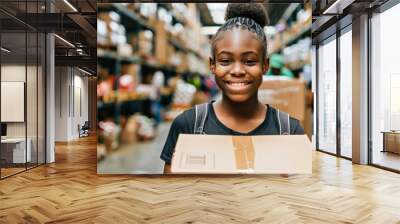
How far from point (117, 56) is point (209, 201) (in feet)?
6.72

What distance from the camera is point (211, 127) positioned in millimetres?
4570

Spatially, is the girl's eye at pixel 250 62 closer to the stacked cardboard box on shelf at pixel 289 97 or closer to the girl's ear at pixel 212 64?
the stacked cardboard box on shelf at pixel 289 97

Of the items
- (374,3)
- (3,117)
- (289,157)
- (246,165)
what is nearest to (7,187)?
(3,117)

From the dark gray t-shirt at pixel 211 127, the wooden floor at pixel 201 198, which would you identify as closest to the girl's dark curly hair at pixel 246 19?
the dark gray t-shirt at pixel 211 127

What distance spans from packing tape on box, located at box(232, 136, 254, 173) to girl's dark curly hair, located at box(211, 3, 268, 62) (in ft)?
3.41

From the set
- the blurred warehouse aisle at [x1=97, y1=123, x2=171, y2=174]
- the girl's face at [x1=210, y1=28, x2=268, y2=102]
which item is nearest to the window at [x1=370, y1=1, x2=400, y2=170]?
the girl's face at [x1=210, y1=28, x2=268, y2=102]

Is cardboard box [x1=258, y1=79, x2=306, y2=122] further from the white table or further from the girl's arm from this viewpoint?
the white table

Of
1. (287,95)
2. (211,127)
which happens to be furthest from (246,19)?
(211,127)

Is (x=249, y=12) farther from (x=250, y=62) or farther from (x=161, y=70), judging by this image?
(x=161, y=70)

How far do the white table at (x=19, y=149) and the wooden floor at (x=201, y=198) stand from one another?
405mm

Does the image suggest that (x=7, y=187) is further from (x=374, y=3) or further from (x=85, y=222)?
(x=374, y=3)

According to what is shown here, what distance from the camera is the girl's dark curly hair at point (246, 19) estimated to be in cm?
443

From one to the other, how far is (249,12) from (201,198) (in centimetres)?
229

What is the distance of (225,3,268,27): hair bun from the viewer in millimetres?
4531
